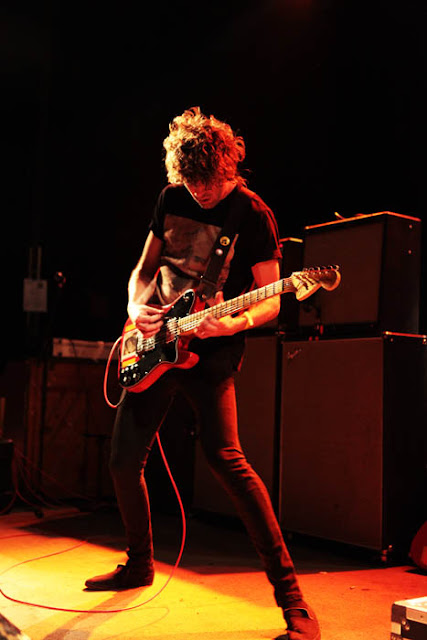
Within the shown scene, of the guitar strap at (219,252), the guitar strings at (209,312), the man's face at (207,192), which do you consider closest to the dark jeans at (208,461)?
the guitar strings at (209,312)

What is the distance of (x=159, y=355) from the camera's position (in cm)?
263

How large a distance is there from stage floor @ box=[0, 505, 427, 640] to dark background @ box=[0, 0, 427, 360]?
166cm

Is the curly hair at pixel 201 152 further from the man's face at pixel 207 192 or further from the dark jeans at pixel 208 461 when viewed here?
the dark jeans at pixel 208 461

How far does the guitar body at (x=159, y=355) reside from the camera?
8.42 ft

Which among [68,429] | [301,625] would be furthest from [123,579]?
[68,429]

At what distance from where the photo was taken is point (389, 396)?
368 centimetres

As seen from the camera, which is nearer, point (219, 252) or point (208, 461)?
point (208, 461)

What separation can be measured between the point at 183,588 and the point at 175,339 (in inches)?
46.0

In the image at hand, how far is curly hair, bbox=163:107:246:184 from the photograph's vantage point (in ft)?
8.55

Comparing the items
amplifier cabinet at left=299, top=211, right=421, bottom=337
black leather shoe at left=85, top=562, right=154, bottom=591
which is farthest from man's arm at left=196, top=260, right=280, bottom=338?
amplifier cabinet at left=299, top=211, right=421, bottom=337

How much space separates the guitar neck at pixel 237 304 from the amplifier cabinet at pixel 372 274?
146 centimetres

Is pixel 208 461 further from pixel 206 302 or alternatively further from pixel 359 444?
pixel 359 444

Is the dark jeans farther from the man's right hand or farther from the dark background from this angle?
the dark background

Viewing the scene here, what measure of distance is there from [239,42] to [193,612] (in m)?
4.41
